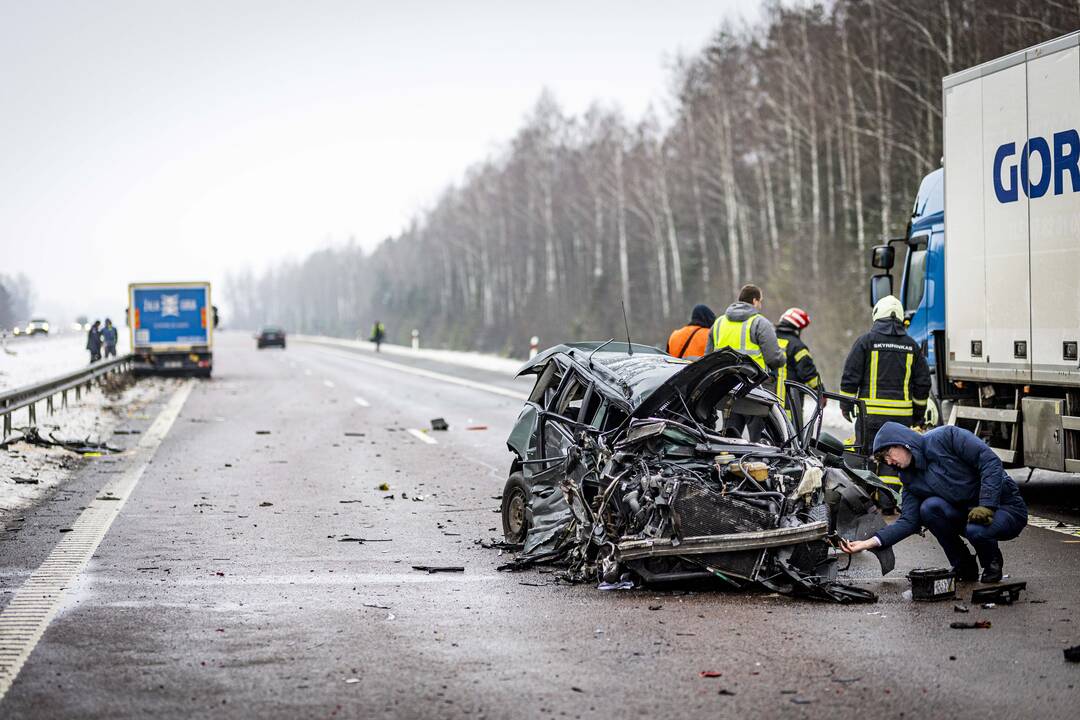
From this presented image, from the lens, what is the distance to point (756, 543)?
7086 mm

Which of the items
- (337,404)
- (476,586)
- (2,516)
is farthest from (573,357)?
(337,404)

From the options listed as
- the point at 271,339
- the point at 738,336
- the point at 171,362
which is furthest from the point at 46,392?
the point at 271,339

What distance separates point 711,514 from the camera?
709 cm

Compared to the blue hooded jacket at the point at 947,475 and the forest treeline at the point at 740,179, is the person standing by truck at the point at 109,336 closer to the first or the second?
the forest treeline at the point at 740,179

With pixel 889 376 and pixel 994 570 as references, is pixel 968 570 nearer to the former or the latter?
pixel 994 570

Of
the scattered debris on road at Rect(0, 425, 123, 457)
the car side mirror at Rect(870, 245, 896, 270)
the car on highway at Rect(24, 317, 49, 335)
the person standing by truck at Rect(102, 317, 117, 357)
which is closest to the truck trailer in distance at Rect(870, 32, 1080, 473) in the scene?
the car side mirror at Rect(870, 245, 896, 270)

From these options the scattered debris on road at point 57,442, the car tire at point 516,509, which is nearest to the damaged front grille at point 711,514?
the car tire at point 516,509

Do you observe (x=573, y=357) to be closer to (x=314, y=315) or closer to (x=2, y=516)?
(x=2, y=516)

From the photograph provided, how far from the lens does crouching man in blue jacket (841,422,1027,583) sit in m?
7.26

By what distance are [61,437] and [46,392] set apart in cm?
214

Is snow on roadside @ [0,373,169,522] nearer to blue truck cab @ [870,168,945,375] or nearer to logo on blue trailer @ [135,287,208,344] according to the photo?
logo on blue trailer @ [135,287,208,344]

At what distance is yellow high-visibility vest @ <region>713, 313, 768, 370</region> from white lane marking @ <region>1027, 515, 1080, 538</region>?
8.55 feet

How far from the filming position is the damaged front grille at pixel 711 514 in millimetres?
7070

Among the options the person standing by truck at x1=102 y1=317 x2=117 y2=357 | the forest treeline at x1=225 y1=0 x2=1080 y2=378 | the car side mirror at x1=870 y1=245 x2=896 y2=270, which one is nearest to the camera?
the car side mirror at x1=870 y1=245 x2=896 y2=270
